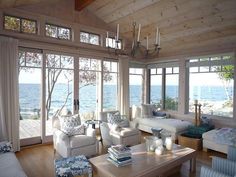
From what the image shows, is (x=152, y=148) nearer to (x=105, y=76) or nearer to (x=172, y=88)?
(x=105, y=76)

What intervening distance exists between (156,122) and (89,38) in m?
3.15

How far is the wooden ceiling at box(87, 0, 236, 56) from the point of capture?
404 cm

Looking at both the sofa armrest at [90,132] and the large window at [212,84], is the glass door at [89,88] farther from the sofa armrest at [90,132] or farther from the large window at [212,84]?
the large window at [212,84]

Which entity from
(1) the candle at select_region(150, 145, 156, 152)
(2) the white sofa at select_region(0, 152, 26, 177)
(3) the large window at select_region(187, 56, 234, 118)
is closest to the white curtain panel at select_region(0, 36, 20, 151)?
(2) the white sofa at select_region(0, 152, 26, 177)

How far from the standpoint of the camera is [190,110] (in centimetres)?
602

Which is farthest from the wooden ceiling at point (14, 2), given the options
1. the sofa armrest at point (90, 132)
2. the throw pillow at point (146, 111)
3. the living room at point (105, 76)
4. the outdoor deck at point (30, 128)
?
the throw pillow at point (146, 111)

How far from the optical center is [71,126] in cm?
398

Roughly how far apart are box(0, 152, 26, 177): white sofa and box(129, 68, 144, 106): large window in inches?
184

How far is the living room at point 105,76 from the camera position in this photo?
3.98 m

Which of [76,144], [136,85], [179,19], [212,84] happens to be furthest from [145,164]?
[136,85]

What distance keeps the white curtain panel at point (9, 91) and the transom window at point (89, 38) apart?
71.1 inches

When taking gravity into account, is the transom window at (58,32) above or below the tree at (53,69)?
above

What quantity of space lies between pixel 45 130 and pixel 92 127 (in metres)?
1.38

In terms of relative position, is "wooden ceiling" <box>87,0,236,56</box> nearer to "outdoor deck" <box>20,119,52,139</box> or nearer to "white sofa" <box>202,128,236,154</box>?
"white sofa" <box>202,128,236,154</box>
